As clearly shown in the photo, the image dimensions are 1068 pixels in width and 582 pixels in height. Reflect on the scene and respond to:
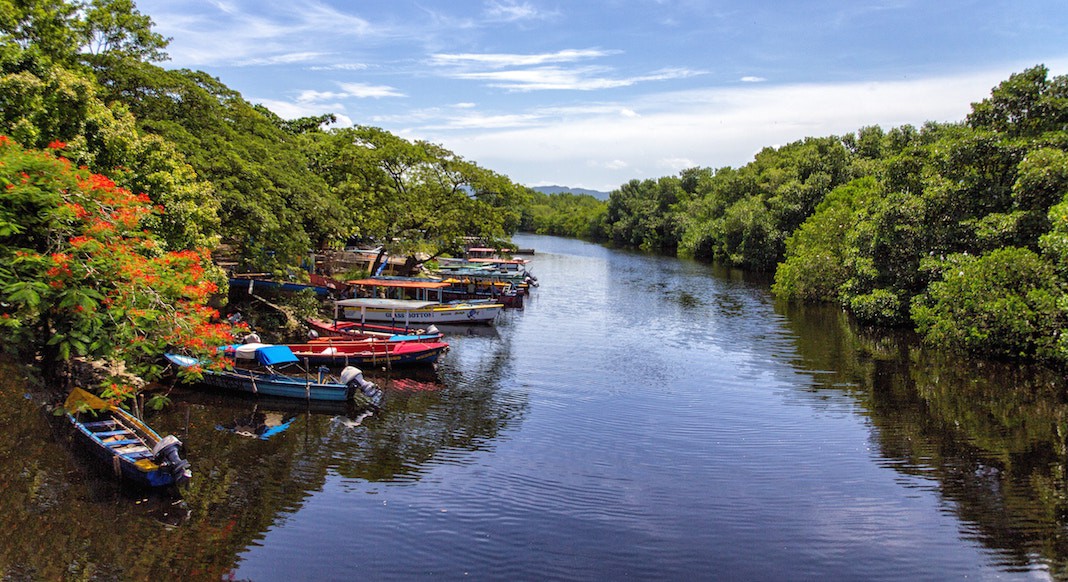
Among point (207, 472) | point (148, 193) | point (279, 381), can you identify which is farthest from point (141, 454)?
point (148, 193)

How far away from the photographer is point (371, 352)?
26.9 meters

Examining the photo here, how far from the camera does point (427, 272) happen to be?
1925 inches

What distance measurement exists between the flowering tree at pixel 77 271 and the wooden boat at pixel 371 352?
11.3m

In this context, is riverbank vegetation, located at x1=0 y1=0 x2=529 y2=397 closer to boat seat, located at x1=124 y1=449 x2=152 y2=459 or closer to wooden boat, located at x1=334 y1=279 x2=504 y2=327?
boat seat, located at x1=124 y1=449 x2=152 y2=459

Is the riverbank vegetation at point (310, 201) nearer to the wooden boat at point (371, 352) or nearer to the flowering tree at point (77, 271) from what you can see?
the flowering tree at point (77, 271)

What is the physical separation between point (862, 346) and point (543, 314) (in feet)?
59.2

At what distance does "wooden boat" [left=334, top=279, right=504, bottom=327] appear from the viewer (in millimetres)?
35775

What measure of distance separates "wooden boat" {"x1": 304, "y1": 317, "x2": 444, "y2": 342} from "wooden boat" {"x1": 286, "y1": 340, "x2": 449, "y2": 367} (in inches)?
42.5

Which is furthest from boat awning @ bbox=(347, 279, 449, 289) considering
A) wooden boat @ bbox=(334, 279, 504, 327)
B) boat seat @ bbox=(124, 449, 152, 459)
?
boat seat @ bbox=(124, 449, 152, 459)

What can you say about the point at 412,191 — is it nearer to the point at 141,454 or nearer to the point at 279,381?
the point at 279,381

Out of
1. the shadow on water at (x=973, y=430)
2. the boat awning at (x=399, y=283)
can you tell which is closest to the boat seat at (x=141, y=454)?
the shadow on water at (x=973, y=430)

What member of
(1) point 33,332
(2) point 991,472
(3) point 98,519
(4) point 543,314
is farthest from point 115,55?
(2) point 991,472

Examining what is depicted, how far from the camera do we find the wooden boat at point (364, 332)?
1144 inches

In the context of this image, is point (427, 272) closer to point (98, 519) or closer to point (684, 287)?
point (684, 287)
